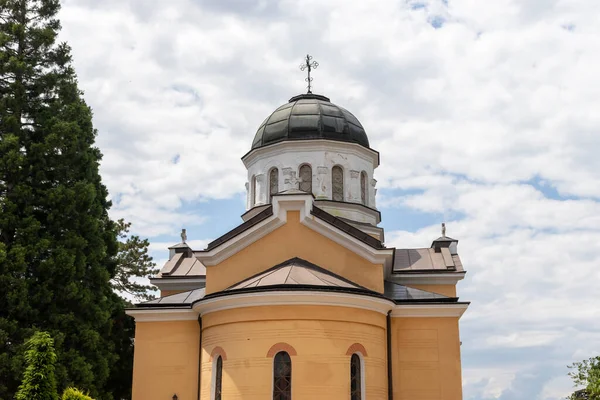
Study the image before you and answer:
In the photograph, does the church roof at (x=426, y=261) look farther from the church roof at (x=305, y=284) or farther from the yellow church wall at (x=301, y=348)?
the yellow church wall at (x=301, y=348)

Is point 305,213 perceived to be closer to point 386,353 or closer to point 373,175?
point 386,353

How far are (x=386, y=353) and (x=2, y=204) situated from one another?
471 inches

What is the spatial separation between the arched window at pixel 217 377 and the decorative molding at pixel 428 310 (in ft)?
16.5

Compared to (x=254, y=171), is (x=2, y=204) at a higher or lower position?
lower

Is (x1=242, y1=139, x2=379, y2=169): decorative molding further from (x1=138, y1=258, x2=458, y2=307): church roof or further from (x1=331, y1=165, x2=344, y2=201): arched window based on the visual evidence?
(x1=138, y1=258, x2=458, y2=307): church roof

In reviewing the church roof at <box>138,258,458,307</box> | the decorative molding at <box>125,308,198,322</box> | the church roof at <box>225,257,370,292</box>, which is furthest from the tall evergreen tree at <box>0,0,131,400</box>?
the church roof at <box>225,257,370,292</box>

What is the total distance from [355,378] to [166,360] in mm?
5940

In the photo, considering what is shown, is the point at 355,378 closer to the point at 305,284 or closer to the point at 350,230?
the point at 305,284

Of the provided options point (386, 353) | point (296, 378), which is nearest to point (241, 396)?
point (296, 378)

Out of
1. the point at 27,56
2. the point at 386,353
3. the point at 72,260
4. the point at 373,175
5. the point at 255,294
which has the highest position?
the point at 27,56

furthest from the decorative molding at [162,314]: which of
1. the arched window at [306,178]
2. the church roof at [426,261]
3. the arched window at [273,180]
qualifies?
the church roof at [426,261]

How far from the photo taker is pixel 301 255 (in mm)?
19141

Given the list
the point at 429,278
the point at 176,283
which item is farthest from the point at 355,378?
the point at 176,283

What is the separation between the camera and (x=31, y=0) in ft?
73.9
